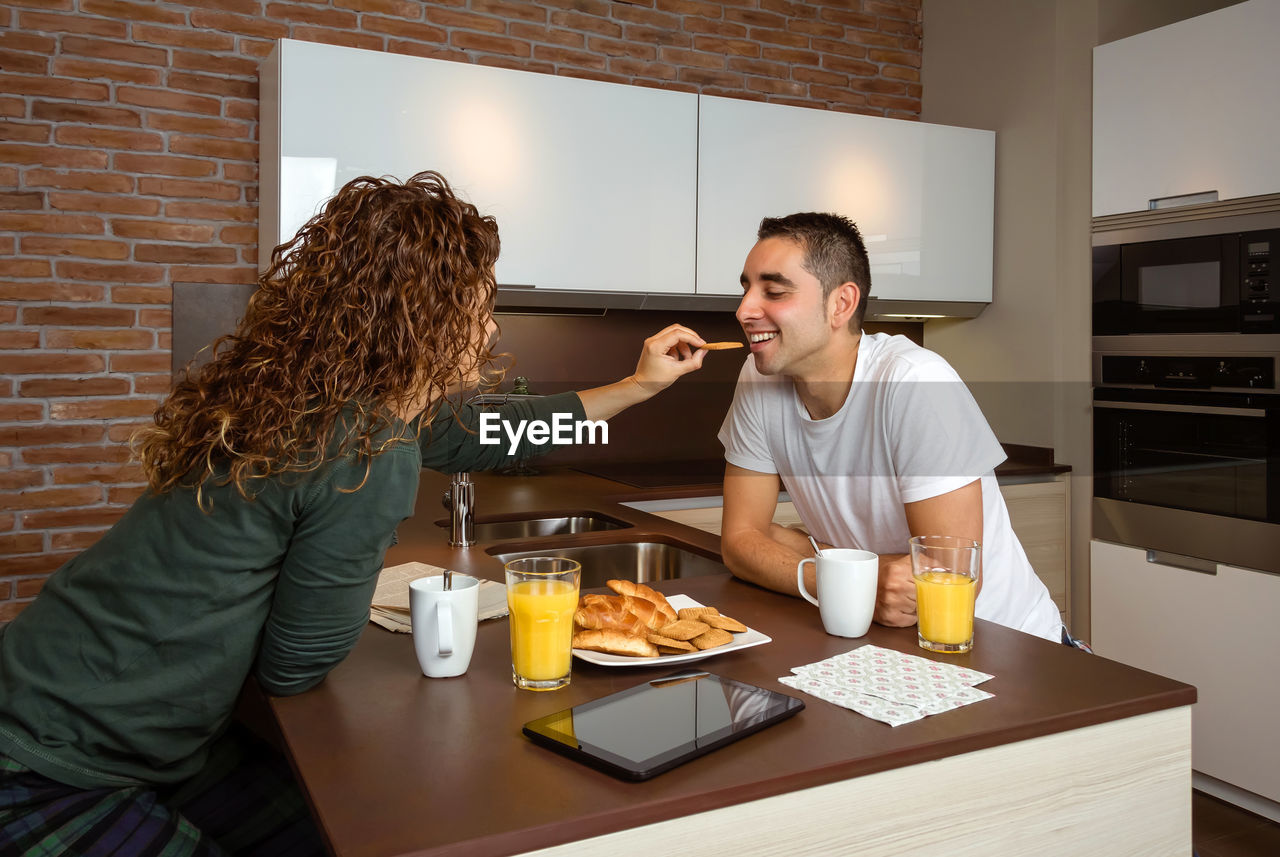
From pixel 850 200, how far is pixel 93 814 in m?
2.88

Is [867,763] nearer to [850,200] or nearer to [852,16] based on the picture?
[850,200]

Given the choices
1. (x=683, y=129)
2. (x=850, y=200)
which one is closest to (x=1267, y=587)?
(x=850, y=200)

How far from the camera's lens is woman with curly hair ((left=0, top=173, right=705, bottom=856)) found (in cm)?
106

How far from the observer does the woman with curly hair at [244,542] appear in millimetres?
1059

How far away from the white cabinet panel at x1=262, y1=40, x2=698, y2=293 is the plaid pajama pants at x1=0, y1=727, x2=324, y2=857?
1666 millimetres

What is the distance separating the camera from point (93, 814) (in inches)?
41.7

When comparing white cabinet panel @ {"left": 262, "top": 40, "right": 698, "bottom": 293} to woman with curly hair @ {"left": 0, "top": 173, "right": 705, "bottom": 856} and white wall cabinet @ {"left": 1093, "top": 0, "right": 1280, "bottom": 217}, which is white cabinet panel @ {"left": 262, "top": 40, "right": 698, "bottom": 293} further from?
woman with curly hair @ {"left": 0, "top": 173, "right": 705, "bottom": 856}

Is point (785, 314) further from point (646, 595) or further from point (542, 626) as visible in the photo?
point (542, 626)

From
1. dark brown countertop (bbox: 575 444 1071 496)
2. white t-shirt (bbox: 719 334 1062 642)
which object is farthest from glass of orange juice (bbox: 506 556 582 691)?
dark brown countertop (bbox: 575 444 1071 496)

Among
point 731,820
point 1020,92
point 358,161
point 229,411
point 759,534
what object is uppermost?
point 1020,92

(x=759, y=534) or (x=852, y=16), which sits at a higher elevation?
(x=852, y=16)

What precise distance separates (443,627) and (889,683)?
51cm

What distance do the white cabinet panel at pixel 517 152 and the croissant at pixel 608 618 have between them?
1.69m

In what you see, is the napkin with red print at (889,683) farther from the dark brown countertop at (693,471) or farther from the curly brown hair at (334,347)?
the dark brown countertop at (693,471)
